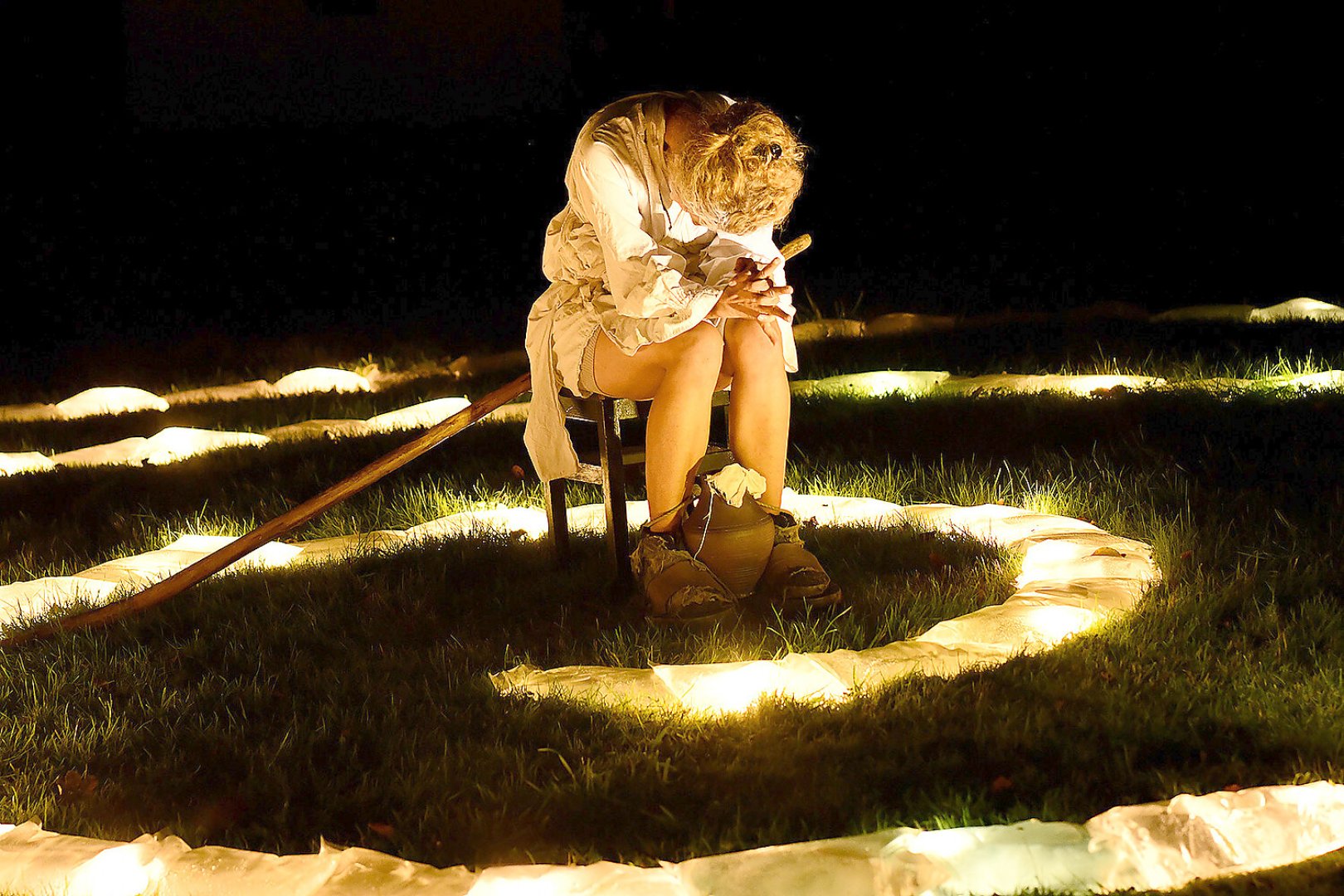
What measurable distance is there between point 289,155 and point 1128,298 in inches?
278

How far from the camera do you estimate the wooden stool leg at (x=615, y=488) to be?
3.41m

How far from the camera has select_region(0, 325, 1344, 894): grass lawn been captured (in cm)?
228

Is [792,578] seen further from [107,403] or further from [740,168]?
[107,403]

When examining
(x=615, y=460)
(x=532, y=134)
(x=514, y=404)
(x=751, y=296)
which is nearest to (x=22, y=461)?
(x=514, y=404)

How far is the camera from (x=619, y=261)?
310 centimetres

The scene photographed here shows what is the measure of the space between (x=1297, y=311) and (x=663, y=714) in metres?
5.38

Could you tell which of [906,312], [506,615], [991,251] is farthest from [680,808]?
[991,251]

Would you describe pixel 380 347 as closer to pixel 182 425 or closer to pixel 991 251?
pixel 182 425

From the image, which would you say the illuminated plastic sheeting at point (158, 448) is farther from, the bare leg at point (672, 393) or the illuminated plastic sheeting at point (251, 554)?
the bare leg at point (672, 393)

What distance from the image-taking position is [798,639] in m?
2.98

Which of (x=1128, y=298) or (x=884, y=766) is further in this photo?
(x=1128, y=298)

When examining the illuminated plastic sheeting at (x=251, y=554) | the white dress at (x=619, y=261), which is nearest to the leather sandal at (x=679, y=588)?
the white dress at (x=619, y=261)

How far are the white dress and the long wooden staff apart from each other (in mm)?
109

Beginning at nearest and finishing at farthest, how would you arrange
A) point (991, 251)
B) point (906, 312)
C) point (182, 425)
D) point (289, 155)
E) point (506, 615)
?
1. point (506, 615)
2. point (182, 425)
3. point (906, 312)
4. point (991, 251)
5. point (289, 155)
